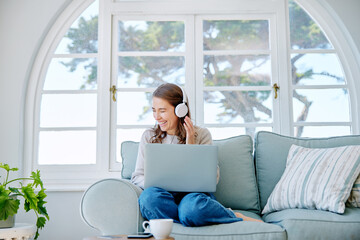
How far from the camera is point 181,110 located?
237cm

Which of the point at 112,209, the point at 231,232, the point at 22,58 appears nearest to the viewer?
the point at 231,232

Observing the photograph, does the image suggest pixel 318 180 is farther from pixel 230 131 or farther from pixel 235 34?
pixel 235 34

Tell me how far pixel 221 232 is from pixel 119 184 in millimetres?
515

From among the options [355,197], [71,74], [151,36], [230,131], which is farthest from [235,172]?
[71,74]

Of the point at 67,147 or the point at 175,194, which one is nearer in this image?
the point at 175,194

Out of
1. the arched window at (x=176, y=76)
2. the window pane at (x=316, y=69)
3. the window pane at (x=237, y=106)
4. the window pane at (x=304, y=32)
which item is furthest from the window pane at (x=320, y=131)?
the window pane at (x=304, y=32)

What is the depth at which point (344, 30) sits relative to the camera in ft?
10.9

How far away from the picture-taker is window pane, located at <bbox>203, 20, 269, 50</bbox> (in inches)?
132

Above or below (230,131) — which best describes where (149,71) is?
above

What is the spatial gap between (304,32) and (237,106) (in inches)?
31.9

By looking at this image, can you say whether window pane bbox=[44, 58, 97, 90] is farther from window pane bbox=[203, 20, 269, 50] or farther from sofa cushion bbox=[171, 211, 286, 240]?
sofa cushion bbox=[171, 211, 286, 240]

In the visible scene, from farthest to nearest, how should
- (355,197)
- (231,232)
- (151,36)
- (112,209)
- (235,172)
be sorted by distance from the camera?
(151,36) → (235,172) → (355,197) → (112,209) → (231,232)

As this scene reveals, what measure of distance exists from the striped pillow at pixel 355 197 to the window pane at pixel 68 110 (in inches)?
76.6

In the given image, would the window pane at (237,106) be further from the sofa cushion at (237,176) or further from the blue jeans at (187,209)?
the blue jeans at (187,209)
